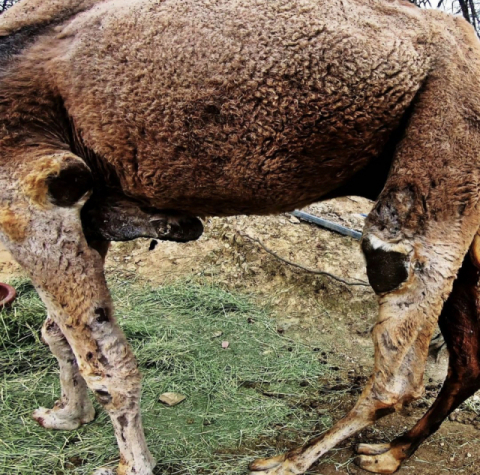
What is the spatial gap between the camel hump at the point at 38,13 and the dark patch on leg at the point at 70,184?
2.19ft

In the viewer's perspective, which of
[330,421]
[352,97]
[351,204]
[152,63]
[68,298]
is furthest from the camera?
[351,204]

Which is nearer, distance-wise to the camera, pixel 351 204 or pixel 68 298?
pixel 68 298

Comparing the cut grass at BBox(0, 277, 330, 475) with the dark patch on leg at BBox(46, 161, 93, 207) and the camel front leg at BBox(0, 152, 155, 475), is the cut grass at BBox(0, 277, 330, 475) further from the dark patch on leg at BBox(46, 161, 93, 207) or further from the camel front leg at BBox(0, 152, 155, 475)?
the dark patch on leg at BBox(46, 161, 93, 207)

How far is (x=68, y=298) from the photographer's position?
2.21 meters

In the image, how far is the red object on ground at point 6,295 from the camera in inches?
156

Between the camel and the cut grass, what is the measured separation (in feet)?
1.67

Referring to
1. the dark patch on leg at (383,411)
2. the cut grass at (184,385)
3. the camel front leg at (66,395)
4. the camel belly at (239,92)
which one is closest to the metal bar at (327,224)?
the cut grass at (184,385)

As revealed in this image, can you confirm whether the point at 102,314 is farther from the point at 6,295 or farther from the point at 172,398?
the point at 6,295

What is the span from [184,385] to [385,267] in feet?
5.79

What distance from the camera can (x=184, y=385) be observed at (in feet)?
11.0

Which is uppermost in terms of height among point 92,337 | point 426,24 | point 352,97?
point 426,24

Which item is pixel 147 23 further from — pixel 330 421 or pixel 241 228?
pixel 241 228

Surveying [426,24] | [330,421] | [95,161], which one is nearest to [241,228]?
[330,421]

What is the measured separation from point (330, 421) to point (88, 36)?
239 cm
